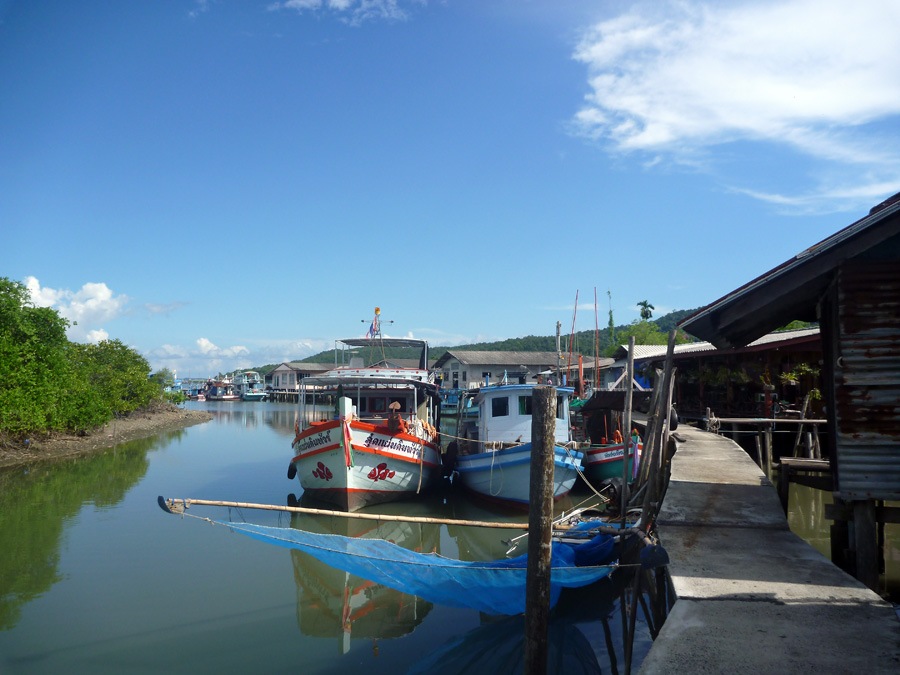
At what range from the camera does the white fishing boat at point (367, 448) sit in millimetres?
13633

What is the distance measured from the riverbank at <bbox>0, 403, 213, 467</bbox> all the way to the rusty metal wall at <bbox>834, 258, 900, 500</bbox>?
72.0 feet

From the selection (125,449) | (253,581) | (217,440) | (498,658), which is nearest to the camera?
(498,658)

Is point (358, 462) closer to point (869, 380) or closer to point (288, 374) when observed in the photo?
point (869, 380)

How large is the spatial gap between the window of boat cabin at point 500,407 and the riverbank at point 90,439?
15.2 m

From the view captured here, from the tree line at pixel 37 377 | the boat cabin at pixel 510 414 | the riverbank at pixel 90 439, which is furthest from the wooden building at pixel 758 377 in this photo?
the riverbank at pixel 90 439

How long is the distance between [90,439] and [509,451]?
20334 mm

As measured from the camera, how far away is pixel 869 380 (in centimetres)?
615

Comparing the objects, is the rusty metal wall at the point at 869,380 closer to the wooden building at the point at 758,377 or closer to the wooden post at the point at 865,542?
the wooden post at the point at 865,542

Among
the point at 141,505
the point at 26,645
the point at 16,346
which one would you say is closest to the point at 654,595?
the point at 26,645

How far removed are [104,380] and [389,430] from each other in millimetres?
25820

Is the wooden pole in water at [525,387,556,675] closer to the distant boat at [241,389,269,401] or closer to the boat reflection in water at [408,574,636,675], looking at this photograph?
the boat reflection in water at [408,574,636,675]

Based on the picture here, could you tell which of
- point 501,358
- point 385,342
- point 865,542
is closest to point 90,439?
point 385,342

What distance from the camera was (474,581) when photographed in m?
6.38

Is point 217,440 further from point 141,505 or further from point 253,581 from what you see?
point 253,581
